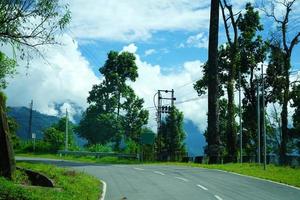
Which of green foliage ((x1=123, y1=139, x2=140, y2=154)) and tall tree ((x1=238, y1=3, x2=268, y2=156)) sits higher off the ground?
tall tree ((x1=238, y1=3, x2=268, y2=156))

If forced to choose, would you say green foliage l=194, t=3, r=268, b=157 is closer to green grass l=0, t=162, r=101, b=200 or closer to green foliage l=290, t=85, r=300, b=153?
green foliage l=290, t=85, r=300, b=153

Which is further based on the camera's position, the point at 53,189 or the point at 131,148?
the point at 131,148

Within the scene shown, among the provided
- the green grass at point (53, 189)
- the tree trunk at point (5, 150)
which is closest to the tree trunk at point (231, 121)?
the green grass at point (53, 189)

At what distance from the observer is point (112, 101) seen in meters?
72.6

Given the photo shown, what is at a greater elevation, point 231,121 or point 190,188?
point 231,121

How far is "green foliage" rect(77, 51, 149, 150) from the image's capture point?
72.3 m

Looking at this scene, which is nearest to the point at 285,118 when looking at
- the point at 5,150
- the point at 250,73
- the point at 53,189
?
the point at 250,73

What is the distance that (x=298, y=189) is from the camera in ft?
73.6

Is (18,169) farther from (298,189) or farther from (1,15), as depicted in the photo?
(298,189)

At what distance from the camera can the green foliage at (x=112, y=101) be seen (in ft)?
237

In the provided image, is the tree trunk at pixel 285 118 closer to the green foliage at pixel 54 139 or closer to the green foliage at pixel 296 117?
the green foliage at pixel 296 117

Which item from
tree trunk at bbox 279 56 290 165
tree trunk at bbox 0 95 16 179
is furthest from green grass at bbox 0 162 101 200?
tree trunk at bbox 279 56 290 165

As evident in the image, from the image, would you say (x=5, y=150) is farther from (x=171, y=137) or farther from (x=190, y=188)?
(x=171, y=137)

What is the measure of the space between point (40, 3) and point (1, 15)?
57.0 inches
